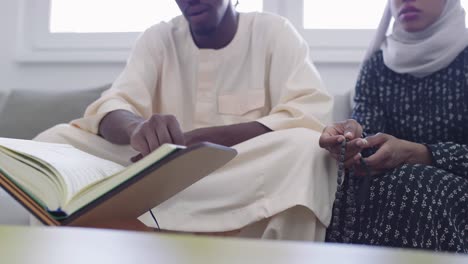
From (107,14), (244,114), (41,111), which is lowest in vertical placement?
(41,111)

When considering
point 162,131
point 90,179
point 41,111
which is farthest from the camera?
point 41,111

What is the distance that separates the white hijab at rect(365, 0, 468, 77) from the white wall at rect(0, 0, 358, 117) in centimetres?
121

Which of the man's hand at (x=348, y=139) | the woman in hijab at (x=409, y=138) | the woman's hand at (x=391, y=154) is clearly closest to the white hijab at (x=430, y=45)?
the woman in hijab at (x=409, y=138)

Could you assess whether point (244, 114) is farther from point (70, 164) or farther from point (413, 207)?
point (70, 164)

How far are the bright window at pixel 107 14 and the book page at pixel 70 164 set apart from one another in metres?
1.77

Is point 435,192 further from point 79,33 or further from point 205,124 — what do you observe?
point 79,33

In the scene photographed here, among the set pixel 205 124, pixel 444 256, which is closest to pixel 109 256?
pixel 444 256

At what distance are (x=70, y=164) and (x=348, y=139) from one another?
0.54 metres

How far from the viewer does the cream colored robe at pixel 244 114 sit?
103 centimetres

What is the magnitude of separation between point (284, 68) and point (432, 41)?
0.40m

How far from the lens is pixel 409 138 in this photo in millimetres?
1442

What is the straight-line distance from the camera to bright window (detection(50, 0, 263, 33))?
2.53 meters

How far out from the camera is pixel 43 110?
6.53 feet

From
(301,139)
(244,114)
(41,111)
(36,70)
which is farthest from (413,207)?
(36,70)
